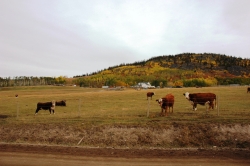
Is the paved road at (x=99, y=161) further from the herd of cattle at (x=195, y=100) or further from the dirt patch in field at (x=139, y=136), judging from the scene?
the herd of cattle at (x=195, y=100)

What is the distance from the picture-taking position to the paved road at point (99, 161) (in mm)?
11156

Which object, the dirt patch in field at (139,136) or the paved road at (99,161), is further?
the dirt patch in field at (139,136)

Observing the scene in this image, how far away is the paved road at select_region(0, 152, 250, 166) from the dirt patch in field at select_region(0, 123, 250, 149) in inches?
135

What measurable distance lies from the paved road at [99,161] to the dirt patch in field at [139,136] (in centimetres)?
343

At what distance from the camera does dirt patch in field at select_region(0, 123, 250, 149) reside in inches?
615

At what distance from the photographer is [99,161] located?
11.7 meters

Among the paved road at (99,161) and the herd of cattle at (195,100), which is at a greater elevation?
the herd of cattle at (195,100)

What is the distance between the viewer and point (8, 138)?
17891 mm

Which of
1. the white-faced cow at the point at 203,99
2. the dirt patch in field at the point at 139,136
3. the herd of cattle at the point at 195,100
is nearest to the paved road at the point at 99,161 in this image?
the dirt patch in field at the point at 139,136

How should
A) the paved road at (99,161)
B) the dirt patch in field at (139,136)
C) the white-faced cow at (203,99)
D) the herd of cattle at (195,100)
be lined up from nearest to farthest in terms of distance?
the paved road at (99,161), the dirt patch in field at (139,136), the herd of cattle at (195,100), the white-faced cow at (203,99)

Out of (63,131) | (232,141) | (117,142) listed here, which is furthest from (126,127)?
(232,141)

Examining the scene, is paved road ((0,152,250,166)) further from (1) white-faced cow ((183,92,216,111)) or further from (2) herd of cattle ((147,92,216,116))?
(1) white-faced cow ((183,92,216,111))

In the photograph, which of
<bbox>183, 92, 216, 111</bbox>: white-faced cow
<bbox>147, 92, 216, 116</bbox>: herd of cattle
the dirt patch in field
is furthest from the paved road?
<bbox>183, 92, 216, 111</bbox>: white-faced cow

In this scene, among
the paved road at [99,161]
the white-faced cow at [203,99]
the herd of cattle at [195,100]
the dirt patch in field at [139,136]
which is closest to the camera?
the paved road at [99,161]
